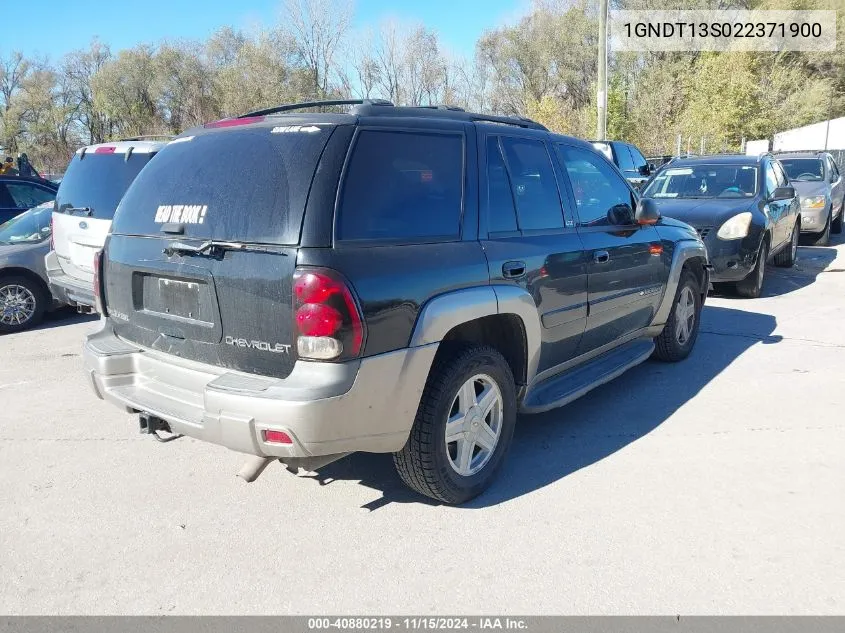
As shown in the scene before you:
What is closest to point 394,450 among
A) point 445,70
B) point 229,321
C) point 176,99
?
point 229,321

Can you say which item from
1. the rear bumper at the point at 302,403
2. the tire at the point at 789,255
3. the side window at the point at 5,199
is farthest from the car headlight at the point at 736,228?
the side window at the point at 5,199

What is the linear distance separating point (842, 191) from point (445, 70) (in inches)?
1308

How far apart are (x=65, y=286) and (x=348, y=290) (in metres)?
5.24

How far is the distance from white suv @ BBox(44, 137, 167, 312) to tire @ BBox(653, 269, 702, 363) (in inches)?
192

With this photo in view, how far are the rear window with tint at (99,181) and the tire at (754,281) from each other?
6.90m

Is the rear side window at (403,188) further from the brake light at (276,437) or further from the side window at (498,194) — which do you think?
the brake light at (276,437)

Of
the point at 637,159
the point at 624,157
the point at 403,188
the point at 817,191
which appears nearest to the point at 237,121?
the point at 403,188

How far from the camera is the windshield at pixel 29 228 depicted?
317 inches

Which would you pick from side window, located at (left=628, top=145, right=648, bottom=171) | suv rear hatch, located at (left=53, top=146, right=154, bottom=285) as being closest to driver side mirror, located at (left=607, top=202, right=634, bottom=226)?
suv rear hatch, located at (left=53, top=146, right=154, bottom=285)

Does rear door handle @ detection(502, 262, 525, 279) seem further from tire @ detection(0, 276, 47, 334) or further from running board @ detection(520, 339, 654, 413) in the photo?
tire @ detection(0, 276, 47, 334)

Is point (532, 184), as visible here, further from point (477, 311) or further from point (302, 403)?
point (302, 403)

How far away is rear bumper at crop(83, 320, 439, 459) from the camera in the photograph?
280 centimetres

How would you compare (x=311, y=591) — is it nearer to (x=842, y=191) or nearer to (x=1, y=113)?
(x=842, y=191)

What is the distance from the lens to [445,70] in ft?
146
